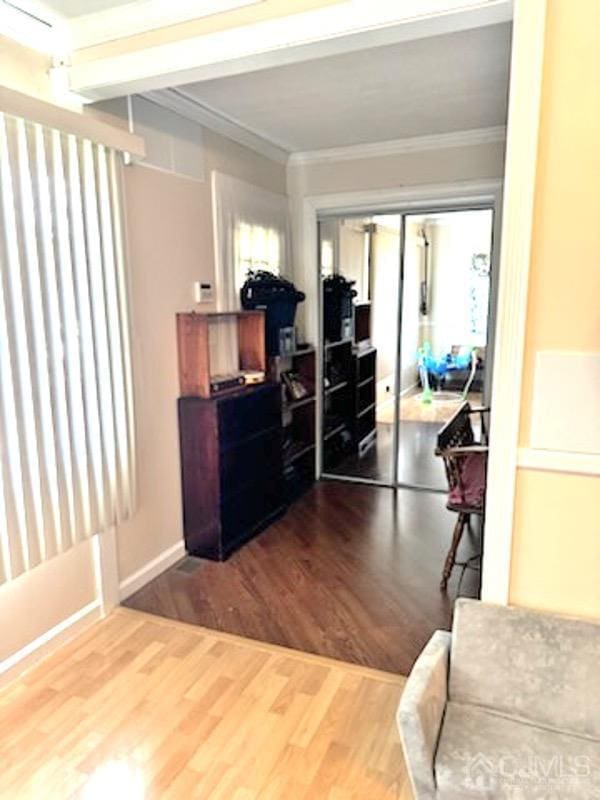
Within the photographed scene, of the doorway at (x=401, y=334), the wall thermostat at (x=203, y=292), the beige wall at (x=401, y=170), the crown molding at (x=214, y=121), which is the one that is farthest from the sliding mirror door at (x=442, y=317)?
the wall thermostat at (x=203, y=292)

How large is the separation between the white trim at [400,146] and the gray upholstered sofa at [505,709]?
3216mm

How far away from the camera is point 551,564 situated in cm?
176

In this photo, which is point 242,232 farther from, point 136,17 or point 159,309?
point 136,17

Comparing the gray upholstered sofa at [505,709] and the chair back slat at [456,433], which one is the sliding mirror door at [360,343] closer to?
the chair back slat at [456,433]

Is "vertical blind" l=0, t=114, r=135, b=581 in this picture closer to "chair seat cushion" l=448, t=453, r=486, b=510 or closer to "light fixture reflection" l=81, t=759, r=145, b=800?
"light fixture reflection" l=81, t=759, r=145, b=800

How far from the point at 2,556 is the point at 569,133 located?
2378 mm

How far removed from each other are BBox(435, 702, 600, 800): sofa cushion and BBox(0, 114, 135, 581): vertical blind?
5.55 feet

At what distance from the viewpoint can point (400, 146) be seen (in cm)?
398

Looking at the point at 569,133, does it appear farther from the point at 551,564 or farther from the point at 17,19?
the point at 17,19

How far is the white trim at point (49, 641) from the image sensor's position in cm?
227

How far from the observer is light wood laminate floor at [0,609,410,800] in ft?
5.84

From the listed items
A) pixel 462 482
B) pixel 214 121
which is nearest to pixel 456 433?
pixel 462 482

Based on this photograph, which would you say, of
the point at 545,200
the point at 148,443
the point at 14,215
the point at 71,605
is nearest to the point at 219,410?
the point at 148,443

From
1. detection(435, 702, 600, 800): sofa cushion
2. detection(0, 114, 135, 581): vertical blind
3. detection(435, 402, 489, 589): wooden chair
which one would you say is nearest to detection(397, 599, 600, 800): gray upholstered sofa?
detection(435, 702, 600, 800): sofa cushion
